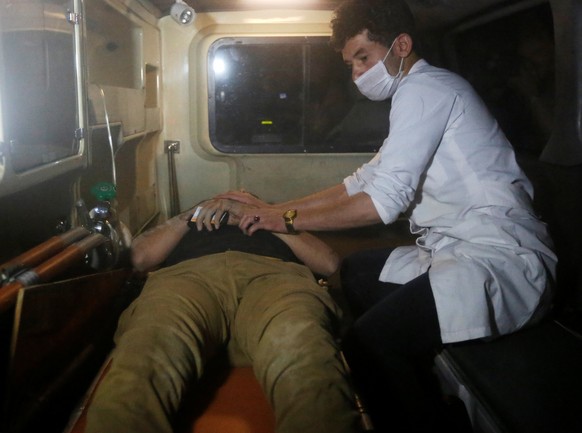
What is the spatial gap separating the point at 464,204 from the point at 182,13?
2297mm

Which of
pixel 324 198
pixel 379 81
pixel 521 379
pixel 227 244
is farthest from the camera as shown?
pixel 324 198

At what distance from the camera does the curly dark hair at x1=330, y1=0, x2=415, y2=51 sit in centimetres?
201

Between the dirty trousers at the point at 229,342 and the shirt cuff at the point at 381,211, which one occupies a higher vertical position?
the shirt cuff at the point at 381,211

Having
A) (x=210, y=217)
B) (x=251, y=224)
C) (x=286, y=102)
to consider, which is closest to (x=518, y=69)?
(x=286, y=102)

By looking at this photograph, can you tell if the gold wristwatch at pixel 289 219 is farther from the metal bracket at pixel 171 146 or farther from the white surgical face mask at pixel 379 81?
the metal bracket at pixel 171 146

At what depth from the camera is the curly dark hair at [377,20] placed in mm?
2014

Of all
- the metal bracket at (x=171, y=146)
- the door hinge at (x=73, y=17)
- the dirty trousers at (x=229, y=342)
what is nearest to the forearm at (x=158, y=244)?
the dirty trousers at (x=229, y=342)

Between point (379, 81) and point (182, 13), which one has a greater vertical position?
point (182, 13)

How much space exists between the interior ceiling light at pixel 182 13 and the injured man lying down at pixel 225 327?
1.54m

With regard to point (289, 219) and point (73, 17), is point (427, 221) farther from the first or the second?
point (73, 17)

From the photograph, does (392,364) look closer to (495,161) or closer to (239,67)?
(495,161)

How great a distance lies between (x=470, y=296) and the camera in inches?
66.2

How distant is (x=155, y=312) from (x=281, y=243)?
0.75 m

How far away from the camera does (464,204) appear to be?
74.2 inches
